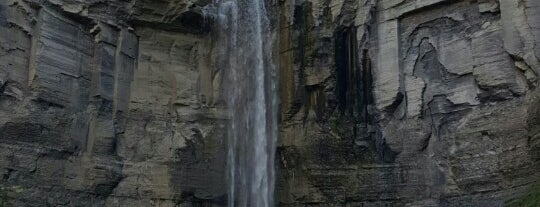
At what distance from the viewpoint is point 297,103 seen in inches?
902

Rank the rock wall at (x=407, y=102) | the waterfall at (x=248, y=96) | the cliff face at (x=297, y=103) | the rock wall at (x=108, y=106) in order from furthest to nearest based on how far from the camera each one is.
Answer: the waterfall at (x=248, y=96) → the rock wall at (x=108, y=106) → the cliff face at (x=297, y=103) → the rock wall at (x=407, y=102)

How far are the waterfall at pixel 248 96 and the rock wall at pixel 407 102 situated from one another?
55cm

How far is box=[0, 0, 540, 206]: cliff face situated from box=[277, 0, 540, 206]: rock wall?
0.12 feet

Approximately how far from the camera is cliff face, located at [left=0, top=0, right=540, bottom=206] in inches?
774

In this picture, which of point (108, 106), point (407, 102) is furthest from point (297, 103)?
point (108, 106)

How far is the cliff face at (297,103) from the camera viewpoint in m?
19.7

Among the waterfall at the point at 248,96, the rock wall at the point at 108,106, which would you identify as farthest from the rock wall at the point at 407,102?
the rock wall at the point at 108,106

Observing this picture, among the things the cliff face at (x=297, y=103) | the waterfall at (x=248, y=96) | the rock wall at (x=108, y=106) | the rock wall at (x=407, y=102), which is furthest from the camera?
the waterfall at (x=248, y=96)

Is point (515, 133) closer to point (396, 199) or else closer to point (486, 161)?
point (486, 161)

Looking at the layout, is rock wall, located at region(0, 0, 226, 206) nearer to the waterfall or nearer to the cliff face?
the cliff face

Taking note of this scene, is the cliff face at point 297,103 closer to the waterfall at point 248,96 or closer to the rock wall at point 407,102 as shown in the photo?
the rock wall at point 407,102

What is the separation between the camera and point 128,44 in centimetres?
2309

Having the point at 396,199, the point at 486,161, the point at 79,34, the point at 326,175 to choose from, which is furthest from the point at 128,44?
the point at 486,161

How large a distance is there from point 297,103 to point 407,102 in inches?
132
